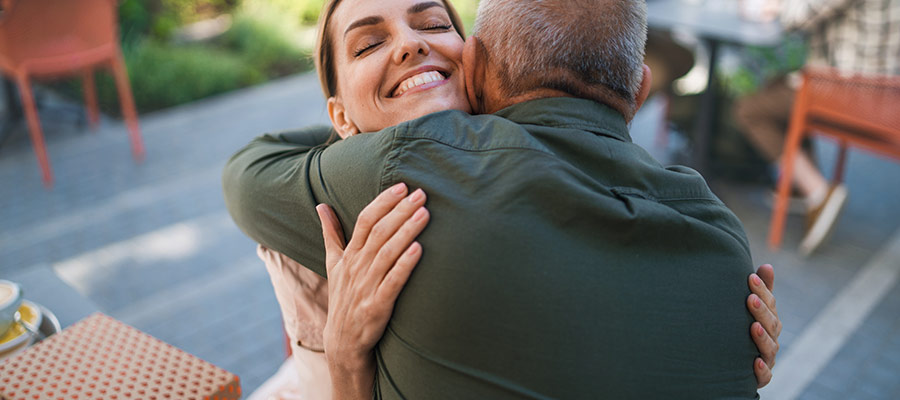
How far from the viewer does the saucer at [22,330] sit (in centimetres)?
161

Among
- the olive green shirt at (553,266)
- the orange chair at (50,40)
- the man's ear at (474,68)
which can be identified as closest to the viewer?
the olive green shirt at (553,266)

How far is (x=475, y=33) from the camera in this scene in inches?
58.0

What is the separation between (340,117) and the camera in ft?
6.13

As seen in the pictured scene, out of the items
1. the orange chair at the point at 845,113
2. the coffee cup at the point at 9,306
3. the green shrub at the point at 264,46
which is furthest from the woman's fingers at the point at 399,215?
the green shrub at the point at 264,46

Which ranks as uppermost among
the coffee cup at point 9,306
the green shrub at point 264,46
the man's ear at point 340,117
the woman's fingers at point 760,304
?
the man's ear at point 340,117

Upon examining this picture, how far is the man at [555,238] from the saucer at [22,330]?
2.57 ft

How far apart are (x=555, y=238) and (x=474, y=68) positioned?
1.61 ft

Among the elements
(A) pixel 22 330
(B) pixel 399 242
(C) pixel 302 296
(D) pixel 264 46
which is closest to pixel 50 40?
(D) pixel 264 46

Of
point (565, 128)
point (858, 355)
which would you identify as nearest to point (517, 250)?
point (565, 128)

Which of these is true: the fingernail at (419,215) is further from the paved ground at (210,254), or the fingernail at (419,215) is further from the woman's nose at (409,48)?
the paved ground at (210,254)

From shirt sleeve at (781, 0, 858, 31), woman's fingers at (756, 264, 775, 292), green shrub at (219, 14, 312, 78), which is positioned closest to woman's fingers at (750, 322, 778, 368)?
woman's fingers at (756, 264, 775, 292)

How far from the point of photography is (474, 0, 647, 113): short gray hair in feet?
4.29

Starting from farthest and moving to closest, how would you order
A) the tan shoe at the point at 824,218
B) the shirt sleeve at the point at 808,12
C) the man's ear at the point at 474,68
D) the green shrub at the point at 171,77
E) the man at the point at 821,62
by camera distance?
the green shrub at the point at 171,77, the tan shoe at the point at 824,218, the shirt sleeve at the point at 808,12, the man at the point at 821,62, the man's ear at the point at 474,68

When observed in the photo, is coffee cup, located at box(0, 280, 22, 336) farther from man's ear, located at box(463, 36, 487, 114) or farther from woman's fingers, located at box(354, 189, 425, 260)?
man's ear, located at box(463, 36, 487, 114)
